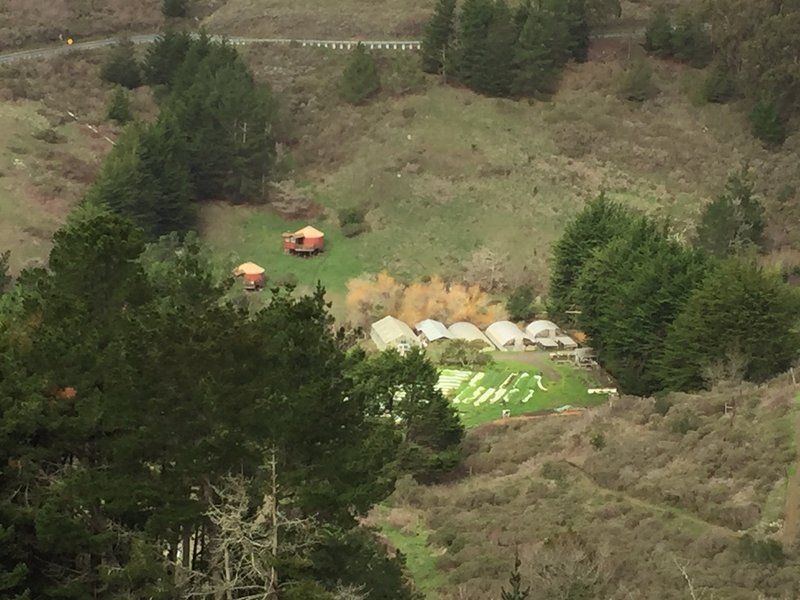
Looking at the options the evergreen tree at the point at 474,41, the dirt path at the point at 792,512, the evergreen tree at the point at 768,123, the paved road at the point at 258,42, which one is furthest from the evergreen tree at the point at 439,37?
the dirt path at the point at 792,512

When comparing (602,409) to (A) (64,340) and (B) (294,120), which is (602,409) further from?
(B) (294,120)

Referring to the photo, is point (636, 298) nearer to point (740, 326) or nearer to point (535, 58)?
point (740, 326)

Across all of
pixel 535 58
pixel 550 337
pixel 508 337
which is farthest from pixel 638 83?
pixel 508 337

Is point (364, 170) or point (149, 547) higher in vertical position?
point (149, 547)

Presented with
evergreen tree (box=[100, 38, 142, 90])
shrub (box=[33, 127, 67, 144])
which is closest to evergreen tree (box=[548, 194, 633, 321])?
shrub (box=[33, 127, 67, 144])

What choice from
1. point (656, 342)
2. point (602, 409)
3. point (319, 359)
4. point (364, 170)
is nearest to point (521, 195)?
point (364, 170)

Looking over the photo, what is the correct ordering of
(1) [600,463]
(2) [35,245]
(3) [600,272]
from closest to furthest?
(1) [600,463] < (3) [600,272] < (2) [35,245]
